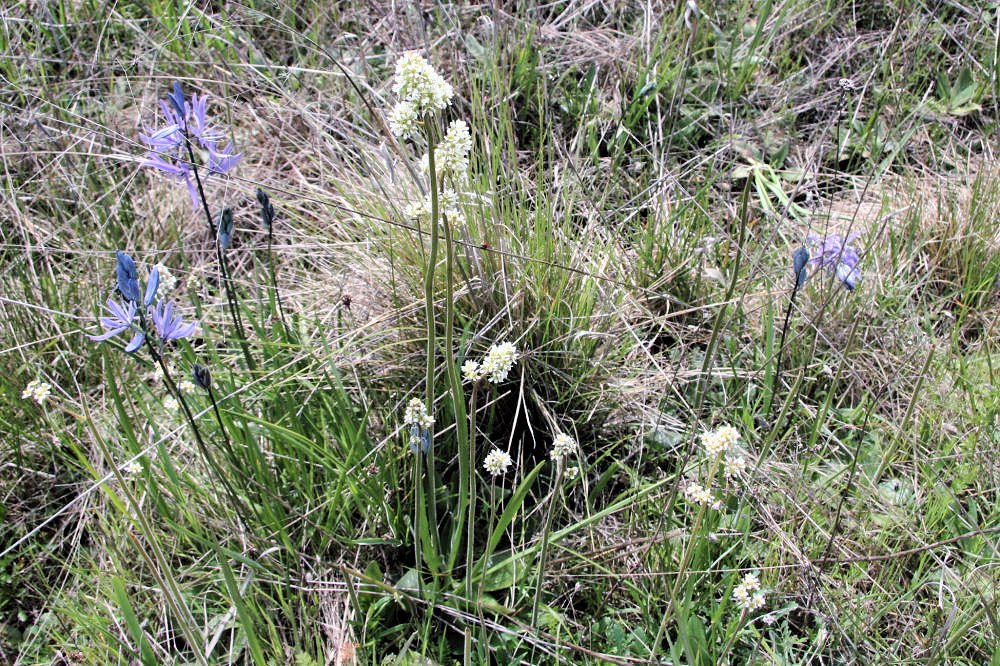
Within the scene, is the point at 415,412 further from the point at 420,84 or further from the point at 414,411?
the point at 420,84

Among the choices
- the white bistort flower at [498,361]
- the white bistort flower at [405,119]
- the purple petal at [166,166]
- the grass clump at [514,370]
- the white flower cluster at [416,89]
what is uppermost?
the white flower cluster at [416,89]

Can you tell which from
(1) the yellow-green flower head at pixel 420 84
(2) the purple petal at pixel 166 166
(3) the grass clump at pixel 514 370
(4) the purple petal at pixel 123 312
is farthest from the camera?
(2) the purple petal at pixel 166 166

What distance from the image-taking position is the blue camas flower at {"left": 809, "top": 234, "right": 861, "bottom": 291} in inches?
88.6

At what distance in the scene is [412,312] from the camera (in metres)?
2.17

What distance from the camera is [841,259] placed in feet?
7.30

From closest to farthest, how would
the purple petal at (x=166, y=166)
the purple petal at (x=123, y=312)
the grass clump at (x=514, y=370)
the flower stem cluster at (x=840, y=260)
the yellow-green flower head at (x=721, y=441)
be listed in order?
the yellow-green flower head at (x=721, y=441) → the purple petal at (x=123, y=312) → the grass clump at (x=514, y=370) → the purple petal at (x=166, y=166) → the flower stem cluster at (x=840, y=260)

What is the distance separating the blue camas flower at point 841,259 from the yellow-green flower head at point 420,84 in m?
1.52

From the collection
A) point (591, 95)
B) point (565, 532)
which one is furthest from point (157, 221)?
point (565, 532)

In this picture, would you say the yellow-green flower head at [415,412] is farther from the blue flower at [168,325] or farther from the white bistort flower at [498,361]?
the blue flower at [168,325]

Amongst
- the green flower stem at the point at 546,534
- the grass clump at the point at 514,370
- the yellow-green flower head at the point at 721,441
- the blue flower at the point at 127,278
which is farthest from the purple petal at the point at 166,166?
the yellow-green flower head at the point at 721,441

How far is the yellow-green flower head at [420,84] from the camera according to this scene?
107cm

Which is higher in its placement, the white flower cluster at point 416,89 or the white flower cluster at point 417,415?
the white flower cluster at point 416,89

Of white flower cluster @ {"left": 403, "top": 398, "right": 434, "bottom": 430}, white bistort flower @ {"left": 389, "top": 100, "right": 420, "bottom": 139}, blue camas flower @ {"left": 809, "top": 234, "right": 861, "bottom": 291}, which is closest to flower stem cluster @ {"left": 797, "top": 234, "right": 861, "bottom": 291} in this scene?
blue camas flower @ {"left": 809, "top": 234, "right": 861, "bottom": 291}

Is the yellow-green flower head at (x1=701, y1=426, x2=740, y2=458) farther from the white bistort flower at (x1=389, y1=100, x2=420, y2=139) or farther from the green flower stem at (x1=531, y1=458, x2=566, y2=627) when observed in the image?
the white bistort flower at (x1=389, y1=100, x2=420, y2=139)
